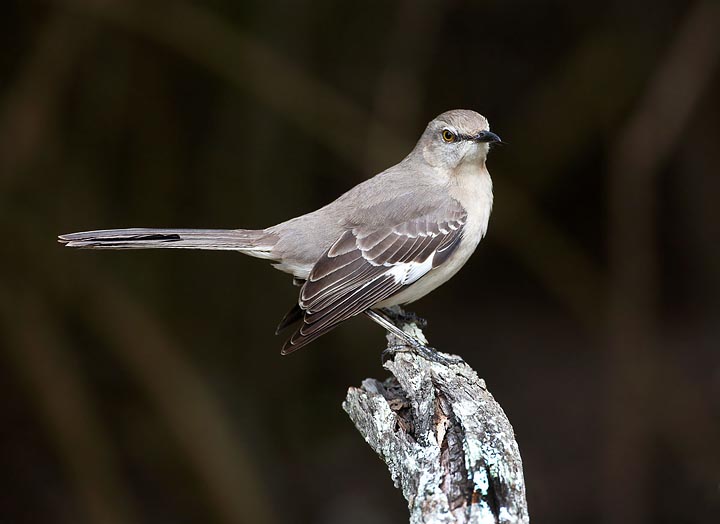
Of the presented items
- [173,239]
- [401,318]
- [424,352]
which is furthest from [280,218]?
[424,352]

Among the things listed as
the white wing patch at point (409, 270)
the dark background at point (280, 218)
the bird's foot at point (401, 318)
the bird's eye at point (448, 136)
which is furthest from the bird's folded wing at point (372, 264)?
the dark background at point (280, 218)

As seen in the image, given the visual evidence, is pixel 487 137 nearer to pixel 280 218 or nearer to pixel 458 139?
pixel 458 139

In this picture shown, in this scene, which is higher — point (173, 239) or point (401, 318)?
point (173, 239)

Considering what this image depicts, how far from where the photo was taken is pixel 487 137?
4027 mm

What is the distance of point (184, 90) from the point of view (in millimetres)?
5926

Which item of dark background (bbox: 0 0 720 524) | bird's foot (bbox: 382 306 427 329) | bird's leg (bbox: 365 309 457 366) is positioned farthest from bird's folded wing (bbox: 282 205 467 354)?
dark background (bbox: 0 0 720 524)

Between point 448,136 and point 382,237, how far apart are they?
1.97 ft

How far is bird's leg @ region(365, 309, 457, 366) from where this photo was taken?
147 inches

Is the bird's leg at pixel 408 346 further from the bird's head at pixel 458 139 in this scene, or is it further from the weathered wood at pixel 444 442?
the bird's head at pixel 458 139

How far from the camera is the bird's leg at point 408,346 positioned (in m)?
3.74

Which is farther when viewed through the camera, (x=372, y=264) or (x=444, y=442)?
(x=372, y=264)

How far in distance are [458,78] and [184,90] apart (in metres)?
2.20

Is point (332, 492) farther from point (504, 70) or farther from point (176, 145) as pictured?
point (504, 70)

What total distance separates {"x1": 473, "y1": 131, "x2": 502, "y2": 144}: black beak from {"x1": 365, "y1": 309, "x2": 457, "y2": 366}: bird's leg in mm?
958
